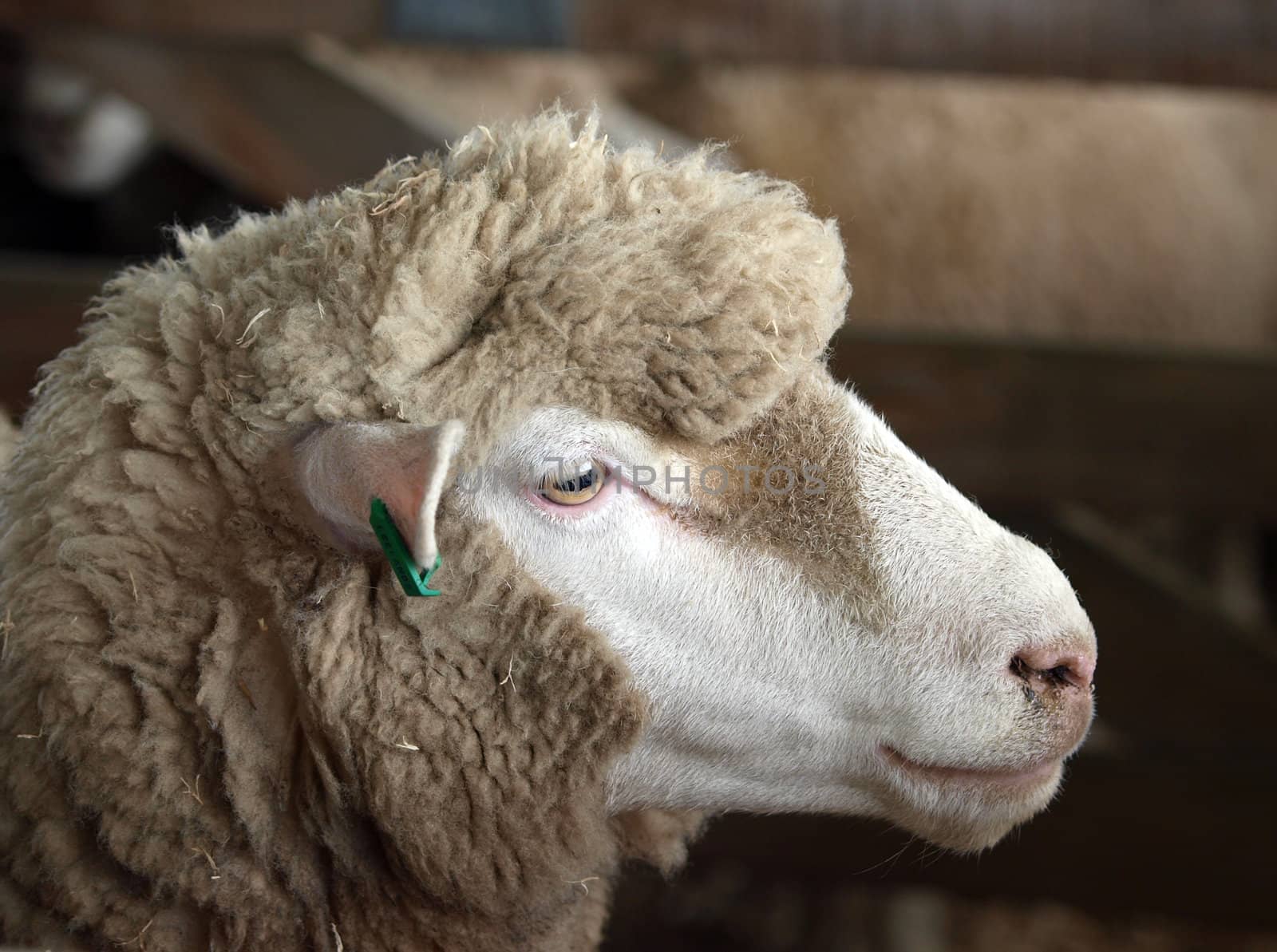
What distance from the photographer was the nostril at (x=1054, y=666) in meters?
1.48

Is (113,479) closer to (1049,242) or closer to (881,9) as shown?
(881,9)

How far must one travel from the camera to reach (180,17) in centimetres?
254

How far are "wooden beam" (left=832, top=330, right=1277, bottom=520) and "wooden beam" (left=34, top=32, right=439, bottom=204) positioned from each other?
3.94 ft

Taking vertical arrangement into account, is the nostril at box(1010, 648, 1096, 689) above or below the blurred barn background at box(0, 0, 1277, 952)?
below

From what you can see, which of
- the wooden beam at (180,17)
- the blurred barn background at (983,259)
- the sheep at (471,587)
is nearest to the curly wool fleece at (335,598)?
the sheep at (471,587)

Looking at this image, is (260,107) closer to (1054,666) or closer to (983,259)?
(1054,666)

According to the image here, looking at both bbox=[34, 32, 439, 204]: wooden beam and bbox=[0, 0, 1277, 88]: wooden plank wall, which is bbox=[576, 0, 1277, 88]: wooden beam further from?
bbox=[34, 32, 439, 204]: wooden beam

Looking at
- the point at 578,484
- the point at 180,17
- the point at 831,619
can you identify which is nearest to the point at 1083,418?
the point at 831,619

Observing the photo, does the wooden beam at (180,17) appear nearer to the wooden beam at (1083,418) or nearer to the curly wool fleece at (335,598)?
the curly wool fleece at (335,598)

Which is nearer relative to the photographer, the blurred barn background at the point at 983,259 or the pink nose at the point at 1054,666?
the pink nose at the point at 1054,666

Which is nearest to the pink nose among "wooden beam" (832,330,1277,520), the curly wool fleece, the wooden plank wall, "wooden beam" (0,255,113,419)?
the curly wool fleece

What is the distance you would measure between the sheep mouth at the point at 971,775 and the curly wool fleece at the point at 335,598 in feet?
1.17

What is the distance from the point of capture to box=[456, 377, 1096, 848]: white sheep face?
148 centimetres

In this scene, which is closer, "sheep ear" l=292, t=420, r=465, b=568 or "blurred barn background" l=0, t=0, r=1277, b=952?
"sheep ear" l=292, t=420, r=465, b=568
